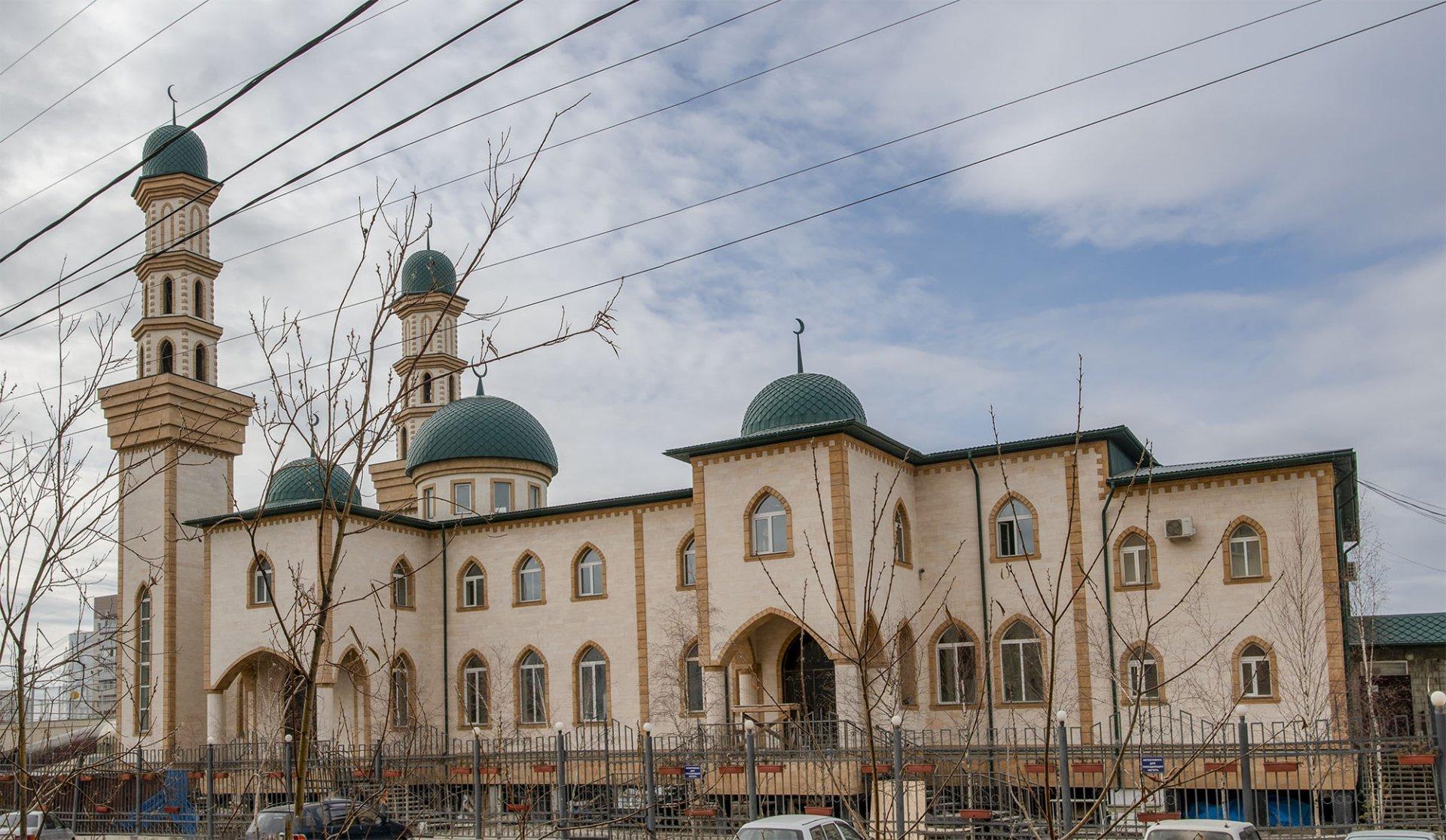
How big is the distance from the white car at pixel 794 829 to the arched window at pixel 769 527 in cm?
883

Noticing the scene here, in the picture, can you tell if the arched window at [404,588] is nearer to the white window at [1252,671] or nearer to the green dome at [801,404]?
the green dome at [801,404]

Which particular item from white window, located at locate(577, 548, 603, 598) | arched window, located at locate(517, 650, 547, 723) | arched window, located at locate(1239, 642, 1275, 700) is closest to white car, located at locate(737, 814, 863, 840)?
arched window, located at locate(1239, 642, 1275, 700)

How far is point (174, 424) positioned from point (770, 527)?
15924 mm

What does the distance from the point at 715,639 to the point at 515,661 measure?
7137 mm

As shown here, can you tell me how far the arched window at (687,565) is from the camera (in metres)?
26.5

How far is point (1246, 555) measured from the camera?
2189 centimetres

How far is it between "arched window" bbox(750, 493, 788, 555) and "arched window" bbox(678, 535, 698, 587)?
3.52 meters

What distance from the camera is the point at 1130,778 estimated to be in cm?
2069

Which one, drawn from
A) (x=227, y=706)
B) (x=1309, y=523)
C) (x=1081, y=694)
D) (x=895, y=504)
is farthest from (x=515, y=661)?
(x=1309, y=523)

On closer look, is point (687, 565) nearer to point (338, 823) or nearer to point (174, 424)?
point (338, 823)

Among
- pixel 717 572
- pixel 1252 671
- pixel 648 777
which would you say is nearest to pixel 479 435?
pixel 717 572

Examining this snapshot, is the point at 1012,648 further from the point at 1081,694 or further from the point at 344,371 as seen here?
the point at 344,371

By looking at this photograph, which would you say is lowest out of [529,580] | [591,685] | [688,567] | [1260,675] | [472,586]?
[591,685]

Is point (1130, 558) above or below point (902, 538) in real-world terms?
below
